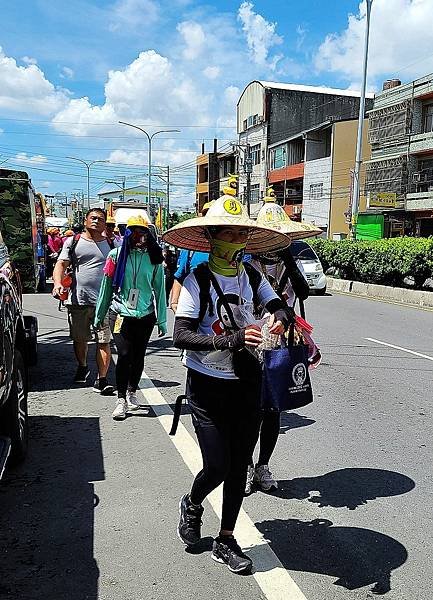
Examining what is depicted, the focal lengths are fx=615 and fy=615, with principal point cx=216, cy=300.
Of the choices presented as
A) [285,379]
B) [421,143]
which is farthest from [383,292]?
[421,143]

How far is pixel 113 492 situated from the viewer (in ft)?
13.3

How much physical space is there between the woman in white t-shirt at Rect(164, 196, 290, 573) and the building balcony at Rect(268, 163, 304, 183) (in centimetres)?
4709

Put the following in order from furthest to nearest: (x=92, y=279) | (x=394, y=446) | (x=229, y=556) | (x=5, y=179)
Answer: (x=5, y=179) < (x=92, y=279) < (x=394, y=446) < (x=229, y=556)

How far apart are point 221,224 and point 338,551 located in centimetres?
188

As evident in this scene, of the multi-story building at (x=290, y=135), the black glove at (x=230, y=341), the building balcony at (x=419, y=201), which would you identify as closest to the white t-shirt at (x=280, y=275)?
the black glove at (x=230, y=341)

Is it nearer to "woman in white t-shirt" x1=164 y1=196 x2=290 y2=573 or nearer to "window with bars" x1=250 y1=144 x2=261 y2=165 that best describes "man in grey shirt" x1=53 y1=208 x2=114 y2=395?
"woman in white t-shirt" x1=164 y1=196 x2=290 y2=573

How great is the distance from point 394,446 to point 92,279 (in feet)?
11.7

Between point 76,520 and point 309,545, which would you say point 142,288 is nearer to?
point 76,520

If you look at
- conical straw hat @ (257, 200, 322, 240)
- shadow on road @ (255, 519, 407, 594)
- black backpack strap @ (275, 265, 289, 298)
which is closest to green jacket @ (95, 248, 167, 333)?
conical straw hat @ (257, 200, 322, 240)

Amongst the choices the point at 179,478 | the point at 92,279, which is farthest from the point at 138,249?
the point at 179,478

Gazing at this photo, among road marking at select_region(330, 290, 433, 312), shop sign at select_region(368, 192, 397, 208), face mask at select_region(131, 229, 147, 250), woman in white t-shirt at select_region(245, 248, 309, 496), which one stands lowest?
road marking at select_region(330, 290, 433, 312)

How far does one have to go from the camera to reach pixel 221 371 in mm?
3123

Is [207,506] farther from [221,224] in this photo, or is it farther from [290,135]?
[290,135]

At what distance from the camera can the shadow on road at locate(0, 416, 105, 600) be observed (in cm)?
300
